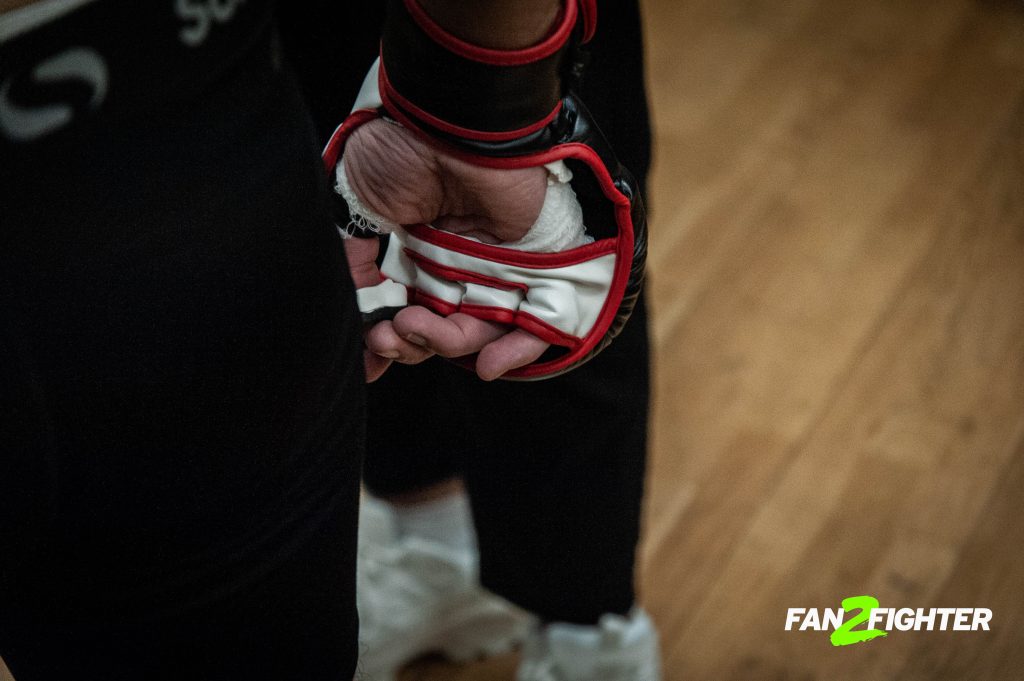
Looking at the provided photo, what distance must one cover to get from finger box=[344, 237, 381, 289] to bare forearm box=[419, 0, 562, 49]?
135mm

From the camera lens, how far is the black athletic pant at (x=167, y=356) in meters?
0.34

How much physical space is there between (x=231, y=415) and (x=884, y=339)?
108 cm

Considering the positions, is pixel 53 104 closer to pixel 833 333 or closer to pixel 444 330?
pixel 444 330

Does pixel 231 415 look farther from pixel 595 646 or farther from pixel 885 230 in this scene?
pixel 885 230

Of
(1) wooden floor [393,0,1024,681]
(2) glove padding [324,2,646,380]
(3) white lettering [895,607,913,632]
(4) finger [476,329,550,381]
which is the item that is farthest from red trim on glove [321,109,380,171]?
(3) white lettering [895,607,913,632]

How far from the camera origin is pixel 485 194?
1.60 feet

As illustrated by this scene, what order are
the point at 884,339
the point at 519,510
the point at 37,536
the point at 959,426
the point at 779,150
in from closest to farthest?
the point at 37,536 → the point at 519,510 → the point at 959,426 → the point at 884,339 → the point at 779,150

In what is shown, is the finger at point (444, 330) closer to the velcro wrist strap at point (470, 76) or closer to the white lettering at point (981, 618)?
the velcro wrist strap at point (470, 76)

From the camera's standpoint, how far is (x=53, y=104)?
1.09 feet

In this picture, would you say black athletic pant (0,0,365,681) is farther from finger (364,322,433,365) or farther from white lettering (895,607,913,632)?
white lettering (895,607,913,632)

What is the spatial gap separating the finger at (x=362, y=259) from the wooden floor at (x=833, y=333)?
2.01 feet

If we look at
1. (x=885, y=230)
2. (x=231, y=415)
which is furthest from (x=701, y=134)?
(x=231, y=415)

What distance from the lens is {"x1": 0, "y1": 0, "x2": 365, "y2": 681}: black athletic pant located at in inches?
13.5

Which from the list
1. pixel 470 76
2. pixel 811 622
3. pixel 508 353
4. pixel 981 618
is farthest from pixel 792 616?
pixel 470 76
